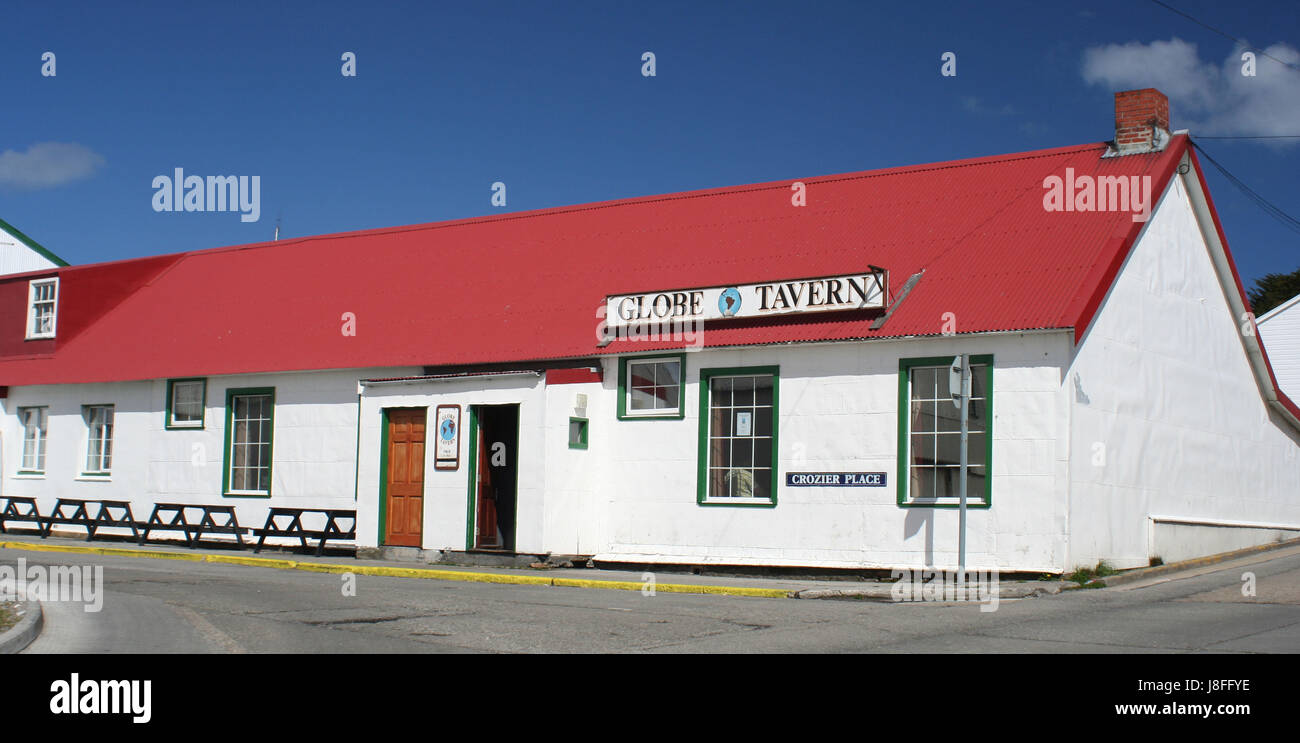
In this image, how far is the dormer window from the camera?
2964 centimetres

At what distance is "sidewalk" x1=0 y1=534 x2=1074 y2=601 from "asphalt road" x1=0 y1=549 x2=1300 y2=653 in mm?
565

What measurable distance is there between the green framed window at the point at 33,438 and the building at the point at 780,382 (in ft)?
9.88

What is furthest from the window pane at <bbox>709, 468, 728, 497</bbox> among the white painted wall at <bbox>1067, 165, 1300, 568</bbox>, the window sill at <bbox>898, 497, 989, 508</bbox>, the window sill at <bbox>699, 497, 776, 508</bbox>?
the white painted wall at <bbox>1067, 165, 1300, 568</bbox>

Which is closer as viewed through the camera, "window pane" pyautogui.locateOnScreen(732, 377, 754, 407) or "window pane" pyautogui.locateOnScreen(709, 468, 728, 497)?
"window pane" pyautogui.locateOnScreen(732, 377, 754, 407)

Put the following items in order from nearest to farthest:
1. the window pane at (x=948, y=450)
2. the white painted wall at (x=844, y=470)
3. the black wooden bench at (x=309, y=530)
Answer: the white painted wall at (x=844, y=470), the window pane at (x=948, y=450), the black wooden bench at (x=309, y=530)

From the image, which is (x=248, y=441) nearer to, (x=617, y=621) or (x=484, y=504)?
(x=484, y=504)

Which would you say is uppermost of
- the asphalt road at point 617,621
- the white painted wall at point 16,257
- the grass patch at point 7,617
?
the white painted wall at point 16,257

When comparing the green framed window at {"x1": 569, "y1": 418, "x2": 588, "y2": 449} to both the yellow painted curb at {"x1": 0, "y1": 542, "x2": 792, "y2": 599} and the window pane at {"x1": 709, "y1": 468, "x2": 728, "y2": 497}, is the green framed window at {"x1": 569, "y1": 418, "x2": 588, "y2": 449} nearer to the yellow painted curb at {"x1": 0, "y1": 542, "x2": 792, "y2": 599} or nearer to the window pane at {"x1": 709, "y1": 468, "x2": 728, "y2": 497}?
the window pane at {"x1": 709, "y1": 468, "x2": 728, "y2": 497}

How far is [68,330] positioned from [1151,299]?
948 inches

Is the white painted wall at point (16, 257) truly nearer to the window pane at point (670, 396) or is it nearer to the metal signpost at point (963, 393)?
the window pane at point (670, 396)

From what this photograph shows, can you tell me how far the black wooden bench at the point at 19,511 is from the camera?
83.8ft

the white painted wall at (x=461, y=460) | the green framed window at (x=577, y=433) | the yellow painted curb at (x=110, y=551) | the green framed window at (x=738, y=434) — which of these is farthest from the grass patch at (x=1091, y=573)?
the yellow painted curb at (x=110, y=551)

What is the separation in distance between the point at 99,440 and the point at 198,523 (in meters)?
4.12
